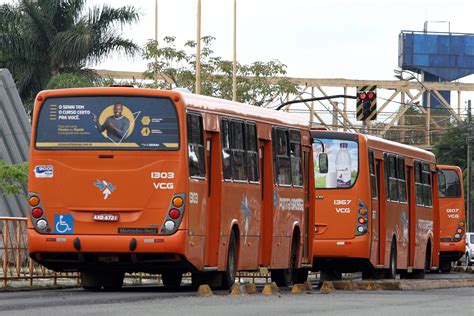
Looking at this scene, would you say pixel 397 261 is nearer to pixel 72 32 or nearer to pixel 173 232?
pixel 173 232

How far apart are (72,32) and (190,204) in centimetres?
3823

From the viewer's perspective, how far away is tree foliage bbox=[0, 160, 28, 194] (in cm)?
3484

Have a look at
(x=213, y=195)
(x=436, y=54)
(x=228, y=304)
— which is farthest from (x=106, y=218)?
(x=436, y=54)

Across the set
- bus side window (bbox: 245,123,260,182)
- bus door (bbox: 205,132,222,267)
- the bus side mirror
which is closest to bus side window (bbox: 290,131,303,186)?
bus side window (bbox: 245,123,260,182)

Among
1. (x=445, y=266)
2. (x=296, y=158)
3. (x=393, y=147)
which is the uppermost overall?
(x=393, y=147)

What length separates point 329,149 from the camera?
3044 cm

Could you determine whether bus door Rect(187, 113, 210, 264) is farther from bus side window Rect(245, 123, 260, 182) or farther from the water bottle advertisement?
the water bottle advertisement

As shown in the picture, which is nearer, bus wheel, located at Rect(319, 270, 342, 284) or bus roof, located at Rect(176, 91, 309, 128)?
bus roof, located at Rect(176, 91, 309, 128)

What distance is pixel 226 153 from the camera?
23.4 metres

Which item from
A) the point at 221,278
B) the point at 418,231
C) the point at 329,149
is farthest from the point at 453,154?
the point at 221,278

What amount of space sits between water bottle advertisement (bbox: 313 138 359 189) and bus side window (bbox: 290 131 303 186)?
2.97 meters

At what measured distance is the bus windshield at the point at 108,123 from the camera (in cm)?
2184

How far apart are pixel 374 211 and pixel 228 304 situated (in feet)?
43.5

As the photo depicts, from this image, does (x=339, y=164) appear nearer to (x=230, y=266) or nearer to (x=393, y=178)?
(x=393, y=178)
